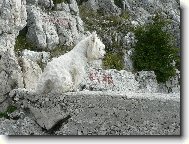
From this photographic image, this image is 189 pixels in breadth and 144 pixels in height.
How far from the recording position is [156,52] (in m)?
16.2

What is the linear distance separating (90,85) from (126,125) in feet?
15.5

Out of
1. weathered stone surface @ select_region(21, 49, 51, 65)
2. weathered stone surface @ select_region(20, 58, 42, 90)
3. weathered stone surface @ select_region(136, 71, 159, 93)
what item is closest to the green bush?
weathered stone surface @ select_region(136, 71, 159, 93)

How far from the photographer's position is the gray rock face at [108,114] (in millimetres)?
9359

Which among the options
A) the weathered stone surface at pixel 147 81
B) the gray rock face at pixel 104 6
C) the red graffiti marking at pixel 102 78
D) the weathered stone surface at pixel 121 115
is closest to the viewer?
the weathered stone surface at pixel 121 115

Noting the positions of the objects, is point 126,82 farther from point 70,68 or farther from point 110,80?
point 70,68

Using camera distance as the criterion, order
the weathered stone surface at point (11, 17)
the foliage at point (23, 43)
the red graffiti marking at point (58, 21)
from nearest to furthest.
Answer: the weathered stone surface at point (11, 17) < the foliage at point (23, 43) < the red graffiti marking at point (58, 21)

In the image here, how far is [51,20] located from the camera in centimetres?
1667

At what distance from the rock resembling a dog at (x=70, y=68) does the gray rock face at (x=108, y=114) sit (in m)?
0.16

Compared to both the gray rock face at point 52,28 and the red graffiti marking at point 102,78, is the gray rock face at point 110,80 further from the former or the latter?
the gray rock face at point 52,28

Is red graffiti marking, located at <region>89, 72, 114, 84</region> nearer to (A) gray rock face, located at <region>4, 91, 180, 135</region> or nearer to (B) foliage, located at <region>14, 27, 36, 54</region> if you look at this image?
(B) foliage, located at <region>14, 27, 36, 54</region>

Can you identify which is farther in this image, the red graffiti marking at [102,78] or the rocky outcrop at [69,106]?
the red graffiti marking at [102,78]

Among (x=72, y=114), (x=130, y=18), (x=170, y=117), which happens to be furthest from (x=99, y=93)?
(x=130, y=18)

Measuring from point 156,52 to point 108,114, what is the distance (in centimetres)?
699

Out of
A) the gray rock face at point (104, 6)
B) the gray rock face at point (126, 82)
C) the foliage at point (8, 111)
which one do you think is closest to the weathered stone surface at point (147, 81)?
the gray rock face at point (126, 82)
